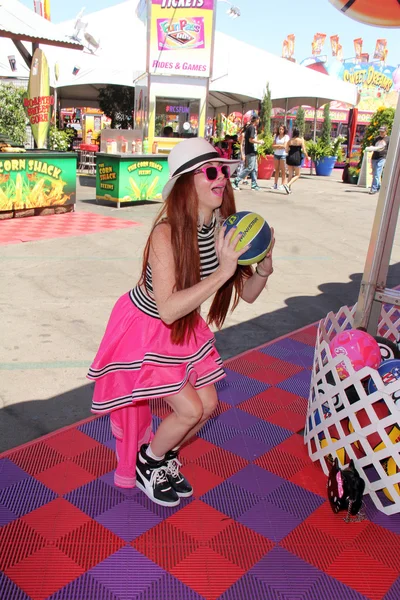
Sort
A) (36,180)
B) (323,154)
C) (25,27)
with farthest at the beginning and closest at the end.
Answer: (323,154), (25,27), (36,180)

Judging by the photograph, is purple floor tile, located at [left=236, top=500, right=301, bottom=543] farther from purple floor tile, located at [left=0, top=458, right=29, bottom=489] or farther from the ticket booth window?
the ticket booth window

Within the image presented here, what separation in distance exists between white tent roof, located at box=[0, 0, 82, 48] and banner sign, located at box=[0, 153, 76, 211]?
2588 mm

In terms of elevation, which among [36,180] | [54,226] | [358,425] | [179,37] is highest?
[179,37]

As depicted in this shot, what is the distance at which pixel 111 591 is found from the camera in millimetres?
2328

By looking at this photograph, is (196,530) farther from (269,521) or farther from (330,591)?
(330,591)

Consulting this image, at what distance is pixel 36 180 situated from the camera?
10391mm

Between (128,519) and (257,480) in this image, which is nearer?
(128,519)

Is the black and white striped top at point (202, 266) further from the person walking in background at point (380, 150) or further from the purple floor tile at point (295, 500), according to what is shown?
the person walking in background at point (380, 150)

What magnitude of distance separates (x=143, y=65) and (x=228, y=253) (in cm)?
1918

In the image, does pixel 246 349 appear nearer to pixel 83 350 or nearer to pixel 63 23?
pixel 83 350

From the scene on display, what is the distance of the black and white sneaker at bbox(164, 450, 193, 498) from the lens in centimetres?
294

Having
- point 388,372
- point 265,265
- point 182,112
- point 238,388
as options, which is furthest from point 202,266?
point 182,112

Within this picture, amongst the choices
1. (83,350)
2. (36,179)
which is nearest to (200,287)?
(83,350)

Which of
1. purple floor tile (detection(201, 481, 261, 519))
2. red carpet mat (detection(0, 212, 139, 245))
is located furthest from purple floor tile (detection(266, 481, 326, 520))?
red carpet mat (detection(0, 212, 139, 245))
